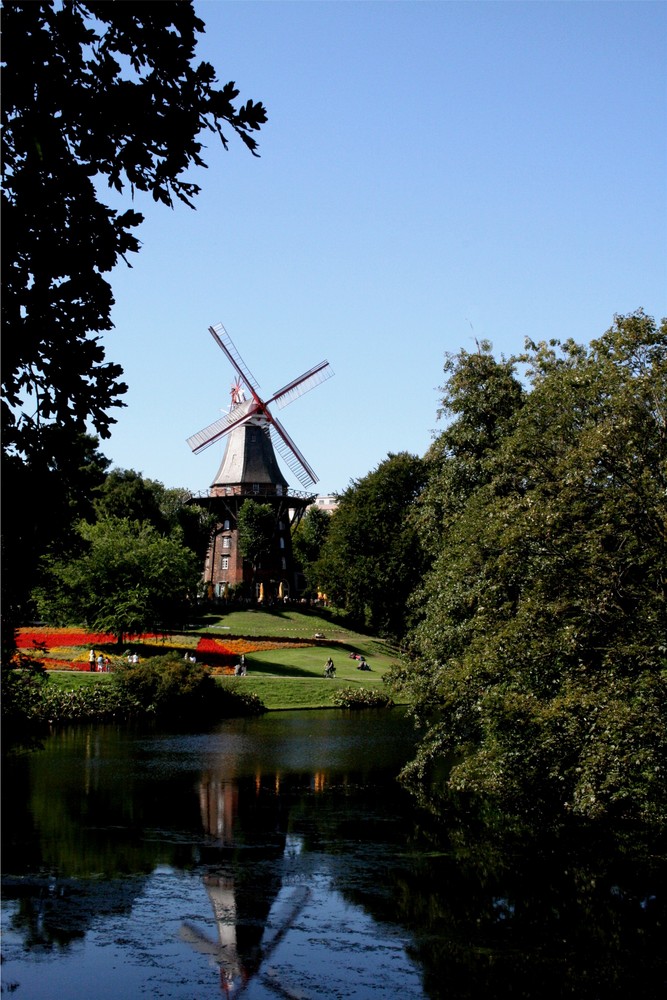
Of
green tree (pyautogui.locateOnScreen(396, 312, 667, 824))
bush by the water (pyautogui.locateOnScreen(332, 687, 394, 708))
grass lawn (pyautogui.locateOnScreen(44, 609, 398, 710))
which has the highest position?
green tree (pyautogui.locateOnScreen(396, 312, 667, 824))

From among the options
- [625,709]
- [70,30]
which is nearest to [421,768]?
[625,709]

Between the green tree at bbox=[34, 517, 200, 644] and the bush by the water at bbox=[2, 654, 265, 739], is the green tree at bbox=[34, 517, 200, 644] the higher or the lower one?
the higher one

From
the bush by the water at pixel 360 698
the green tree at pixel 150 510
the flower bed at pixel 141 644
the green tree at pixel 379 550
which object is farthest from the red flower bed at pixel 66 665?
the green tree at pixel 379 550

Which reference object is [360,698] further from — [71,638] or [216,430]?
[216,430]

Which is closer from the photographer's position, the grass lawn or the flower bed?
the grass lawn

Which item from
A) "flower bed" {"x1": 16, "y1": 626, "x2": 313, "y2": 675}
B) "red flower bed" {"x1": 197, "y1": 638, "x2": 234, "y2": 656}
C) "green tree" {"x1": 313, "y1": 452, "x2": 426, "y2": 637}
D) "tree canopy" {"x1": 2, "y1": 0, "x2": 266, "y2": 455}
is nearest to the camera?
"tree canopy" {"x1": 2, "y1": 0, "x2": 266, "y2": 455}

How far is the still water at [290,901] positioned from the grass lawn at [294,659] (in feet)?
69.3

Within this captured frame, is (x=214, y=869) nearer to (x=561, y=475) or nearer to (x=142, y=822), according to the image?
(x=142, y=822)

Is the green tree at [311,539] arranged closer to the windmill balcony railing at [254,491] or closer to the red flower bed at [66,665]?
the windmill balcony railing at [254,491]

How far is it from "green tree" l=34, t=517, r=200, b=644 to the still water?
76.4ft

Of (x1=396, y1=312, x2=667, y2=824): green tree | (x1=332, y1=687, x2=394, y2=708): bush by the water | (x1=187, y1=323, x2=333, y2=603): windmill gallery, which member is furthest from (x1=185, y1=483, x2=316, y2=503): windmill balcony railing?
(x1=396, y1=312, x2=667, y2=824): green tree

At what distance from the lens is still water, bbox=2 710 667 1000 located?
1370cm

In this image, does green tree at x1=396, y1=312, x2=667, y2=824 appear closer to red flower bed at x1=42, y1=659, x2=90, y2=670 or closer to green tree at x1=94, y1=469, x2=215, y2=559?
red flower bed at x1=42, y1=659, x2=90, y2=670

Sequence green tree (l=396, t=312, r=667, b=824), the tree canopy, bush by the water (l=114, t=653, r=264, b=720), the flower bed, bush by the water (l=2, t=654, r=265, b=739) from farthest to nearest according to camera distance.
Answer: the flower bed, bush by the water (l=114, t=653, r=264, b=720), bush by the water (l=2, t=654, r=265, b=739), green tree (l=396, t=312, r=667, b=824), the tree canopy
